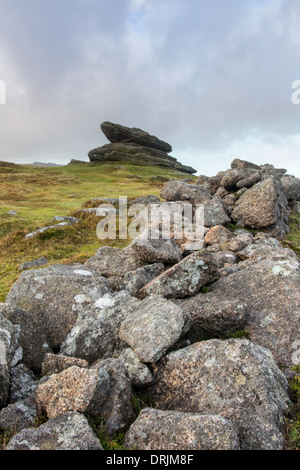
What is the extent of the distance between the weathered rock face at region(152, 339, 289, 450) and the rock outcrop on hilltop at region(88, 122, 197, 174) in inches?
4829

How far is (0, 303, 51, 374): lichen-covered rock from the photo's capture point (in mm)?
8703

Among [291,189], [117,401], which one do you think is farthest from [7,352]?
[291,189]

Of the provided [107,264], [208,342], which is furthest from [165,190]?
[208,342]

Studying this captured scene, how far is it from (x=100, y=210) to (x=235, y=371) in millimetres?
27445

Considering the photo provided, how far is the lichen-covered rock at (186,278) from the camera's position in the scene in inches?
422

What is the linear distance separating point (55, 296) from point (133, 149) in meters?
132

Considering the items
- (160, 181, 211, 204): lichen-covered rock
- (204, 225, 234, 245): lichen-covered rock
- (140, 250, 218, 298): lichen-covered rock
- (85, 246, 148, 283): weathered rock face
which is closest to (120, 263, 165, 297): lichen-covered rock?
(140, 250, 218, 298): lichen-covered rock

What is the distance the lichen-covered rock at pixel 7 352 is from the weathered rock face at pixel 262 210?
21.1 meters

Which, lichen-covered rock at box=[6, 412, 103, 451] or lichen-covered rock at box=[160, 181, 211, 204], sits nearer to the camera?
lichen-covered rock at box=[6, 412, 103, 451]

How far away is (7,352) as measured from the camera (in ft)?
25.4

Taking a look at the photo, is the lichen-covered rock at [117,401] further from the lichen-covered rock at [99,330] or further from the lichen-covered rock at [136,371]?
the lichen-covered rock at [99,330]

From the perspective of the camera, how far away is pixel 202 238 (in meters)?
21.0

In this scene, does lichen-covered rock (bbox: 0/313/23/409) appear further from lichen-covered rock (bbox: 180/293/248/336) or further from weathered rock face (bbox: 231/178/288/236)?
weathered rock face (bbox: 231/178/288/236)
